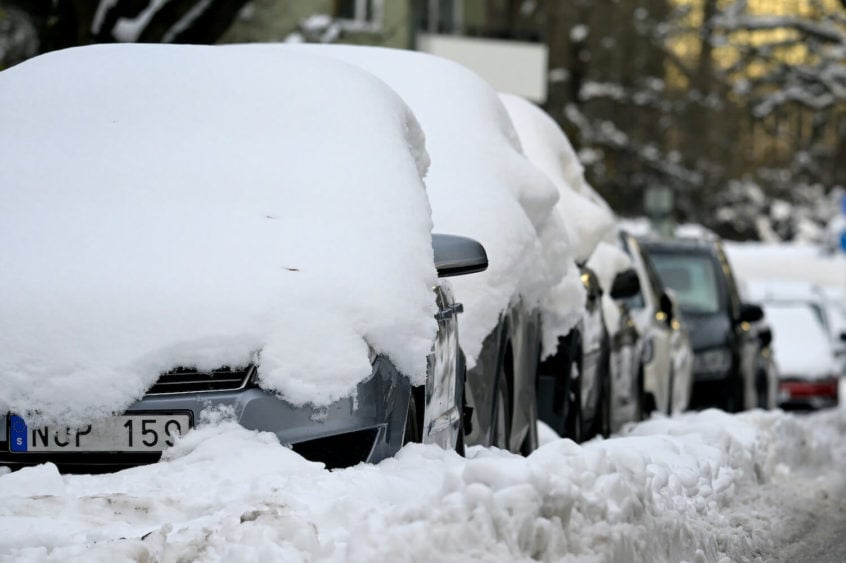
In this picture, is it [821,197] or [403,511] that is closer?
[403,511]

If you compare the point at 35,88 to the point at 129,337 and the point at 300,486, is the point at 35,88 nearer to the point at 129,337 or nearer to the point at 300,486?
the point at 129,337

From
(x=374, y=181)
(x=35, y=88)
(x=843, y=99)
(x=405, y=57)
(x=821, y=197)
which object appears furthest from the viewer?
(x=821, y=197)

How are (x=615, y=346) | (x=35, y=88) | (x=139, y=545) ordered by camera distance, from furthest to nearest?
(x=615, y=346) → (x=35, y=88) → (x=139, y=545)

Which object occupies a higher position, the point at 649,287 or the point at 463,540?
the point at 463,540

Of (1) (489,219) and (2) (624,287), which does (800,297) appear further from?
(1) (489,219)

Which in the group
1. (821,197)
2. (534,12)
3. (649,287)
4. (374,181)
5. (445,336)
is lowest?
(821,197)

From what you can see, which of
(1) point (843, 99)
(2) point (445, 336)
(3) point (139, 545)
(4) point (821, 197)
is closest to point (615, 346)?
(2) point (445, 336)

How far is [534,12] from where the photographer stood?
4956 centimetres

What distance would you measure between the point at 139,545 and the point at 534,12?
150 ft

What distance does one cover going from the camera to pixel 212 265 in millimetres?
5711

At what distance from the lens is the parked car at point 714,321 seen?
15.7 m

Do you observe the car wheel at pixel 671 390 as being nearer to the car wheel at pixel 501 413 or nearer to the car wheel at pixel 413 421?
the car wheel at pixel 501 413

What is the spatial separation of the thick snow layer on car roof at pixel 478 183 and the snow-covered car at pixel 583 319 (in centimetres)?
51

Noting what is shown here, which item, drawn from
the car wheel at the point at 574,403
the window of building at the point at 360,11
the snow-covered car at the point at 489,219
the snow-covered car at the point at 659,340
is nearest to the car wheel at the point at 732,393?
the snow-covered car at the point at 659,340
